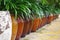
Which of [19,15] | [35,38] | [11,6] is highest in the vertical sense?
[11,6]

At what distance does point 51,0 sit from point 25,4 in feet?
8.02

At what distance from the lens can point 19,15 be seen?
2.99 m

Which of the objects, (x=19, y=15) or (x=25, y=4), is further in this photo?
(x=25, y=4)

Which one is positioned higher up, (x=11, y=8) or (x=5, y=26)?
(x=11, y=8)

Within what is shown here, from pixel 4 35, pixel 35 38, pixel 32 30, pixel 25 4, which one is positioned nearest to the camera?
pixel 4 35

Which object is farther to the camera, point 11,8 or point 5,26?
point 11,8

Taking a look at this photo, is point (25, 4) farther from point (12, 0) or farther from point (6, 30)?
point (6, 30)

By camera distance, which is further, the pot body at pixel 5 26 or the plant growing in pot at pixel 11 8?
the plant growing in pot at pixel 11 8

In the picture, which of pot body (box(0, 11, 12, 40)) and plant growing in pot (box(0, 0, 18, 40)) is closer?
pot body (box(0, 11, 12, 40))

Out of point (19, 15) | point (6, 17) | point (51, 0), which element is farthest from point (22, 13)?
point (51, 0)

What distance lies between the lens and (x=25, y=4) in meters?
3.20

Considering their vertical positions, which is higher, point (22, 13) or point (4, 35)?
point (22, 13)

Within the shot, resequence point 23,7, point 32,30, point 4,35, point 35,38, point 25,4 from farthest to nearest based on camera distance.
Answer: point 32,30
point 35,38
point 25,4
point 23,7
point 4,35

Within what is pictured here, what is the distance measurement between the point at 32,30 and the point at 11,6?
1501 mm
